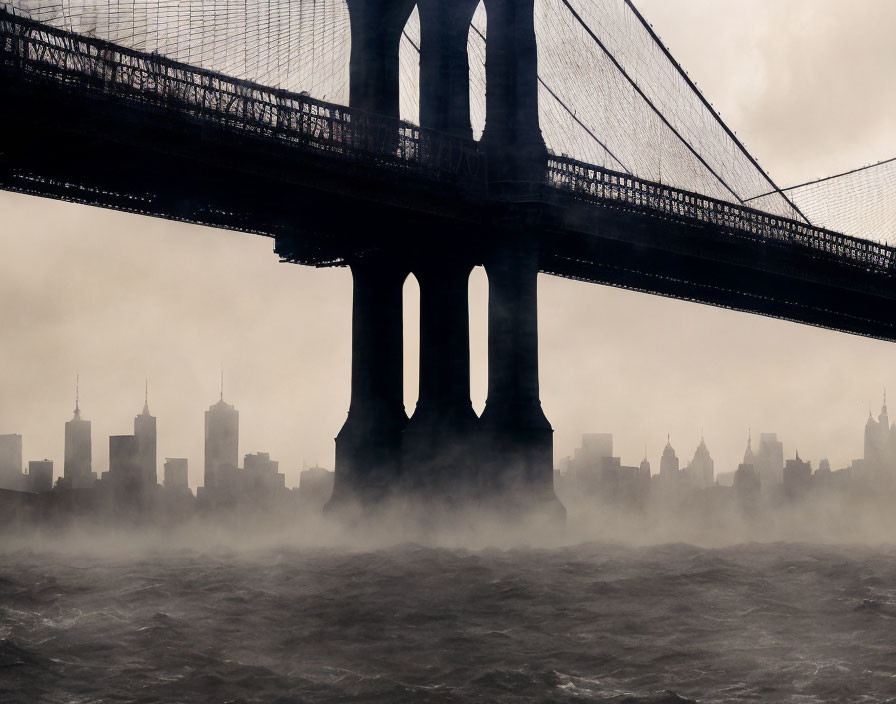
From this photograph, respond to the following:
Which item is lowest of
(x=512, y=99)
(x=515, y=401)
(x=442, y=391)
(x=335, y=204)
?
(x=515, y=401)

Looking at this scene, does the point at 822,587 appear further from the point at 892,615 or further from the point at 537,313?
the point at 537,313

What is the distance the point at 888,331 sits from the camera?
95.6 meters

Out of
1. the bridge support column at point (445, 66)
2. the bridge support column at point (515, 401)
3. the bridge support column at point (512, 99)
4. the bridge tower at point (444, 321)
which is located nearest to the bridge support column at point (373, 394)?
the bridge tower at point (444, 321)

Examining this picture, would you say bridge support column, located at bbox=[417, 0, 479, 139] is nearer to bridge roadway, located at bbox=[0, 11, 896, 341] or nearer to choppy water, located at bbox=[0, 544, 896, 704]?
bridge roadway, located at bbox=[0, 11, 896, 341]

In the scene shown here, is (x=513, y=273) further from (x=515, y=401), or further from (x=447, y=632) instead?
A: (x=447, y=632)

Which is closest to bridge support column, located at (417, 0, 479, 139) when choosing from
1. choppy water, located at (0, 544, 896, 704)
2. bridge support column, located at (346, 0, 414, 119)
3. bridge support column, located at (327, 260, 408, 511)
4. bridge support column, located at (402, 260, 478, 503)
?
bridge support column, located at (346, 0, 414, 119)

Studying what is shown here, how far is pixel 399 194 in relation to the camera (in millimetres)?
57375

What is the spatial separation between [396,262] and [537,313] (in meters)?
7.28

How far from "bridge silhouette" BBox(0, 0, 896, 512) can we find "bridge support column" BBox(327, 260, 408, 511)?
88mm

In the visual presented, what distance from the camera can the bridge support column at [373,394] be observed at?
2539 inches

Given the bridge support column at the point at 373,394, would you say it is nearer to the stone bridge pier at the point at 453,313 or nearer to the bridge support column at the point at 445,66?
the stone bridge pier at the point at 453,313

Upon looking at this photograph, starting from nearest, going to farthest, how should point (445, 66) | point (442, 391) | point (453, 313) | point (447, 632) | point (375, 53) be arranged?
point (447, 632) → point (442, 391) → point (453, 313) → point (445, 66) → point (375, 53)

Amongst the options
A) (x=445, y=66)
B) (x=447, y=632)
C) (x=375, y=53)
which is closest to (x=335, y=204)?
(x=445, y=66)

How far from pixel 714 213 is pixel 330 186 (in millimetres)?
25056
